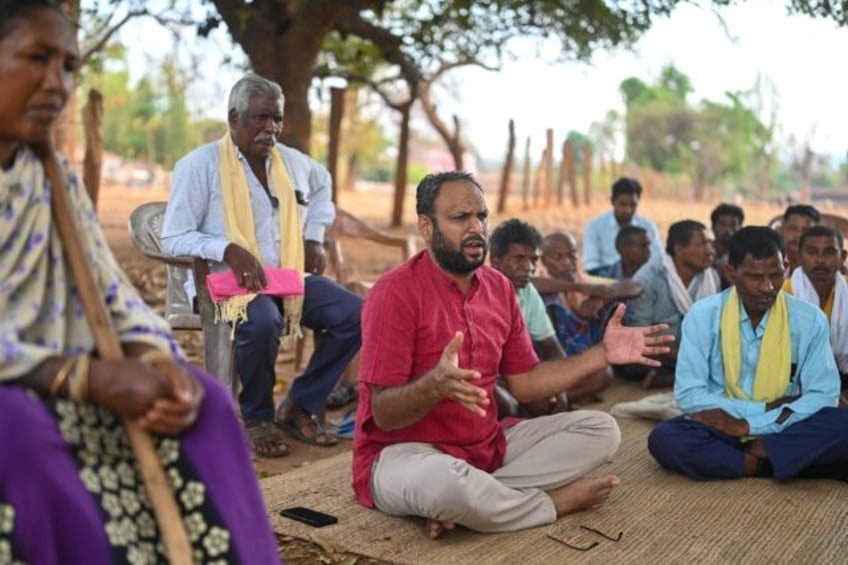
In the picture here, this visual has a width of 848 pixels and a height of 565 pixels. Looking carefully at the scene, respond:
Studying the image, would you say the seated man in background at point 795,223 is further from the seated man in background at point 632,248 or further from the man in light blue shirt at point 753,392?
the man in light blue shirt at point 753,392

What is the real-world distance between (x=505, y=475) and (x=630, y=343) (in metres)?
0.74

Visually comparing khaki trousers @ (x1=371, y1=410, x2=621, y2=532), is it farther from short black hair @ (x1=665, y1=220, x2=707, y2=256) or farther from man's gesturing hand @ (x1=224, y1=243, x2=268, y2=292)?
short black hair @ (x1=665, y1=220, x2=707, y2=256)

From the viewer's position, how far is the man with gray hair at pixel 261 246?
4.85 m

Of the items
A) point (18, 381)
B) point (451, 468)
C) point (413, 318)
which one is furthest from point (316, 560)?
point (18, 381)

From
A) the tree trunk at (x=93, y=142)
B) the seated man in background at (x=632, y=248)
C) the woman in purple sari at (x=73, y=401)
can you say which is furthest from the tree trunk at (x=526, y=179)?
the woman in purple sari at (x=73, y=401)

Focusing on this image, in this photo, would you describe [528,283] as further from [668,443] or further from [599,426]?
[599,426]

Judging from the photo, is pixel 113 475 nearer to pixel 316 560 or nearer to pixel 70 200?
pixel 70 200

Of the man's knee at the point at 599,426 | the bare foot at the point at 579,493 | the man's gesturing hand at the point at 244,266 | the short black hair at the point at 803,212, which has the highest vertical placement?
the short black hair at the point at 803,212

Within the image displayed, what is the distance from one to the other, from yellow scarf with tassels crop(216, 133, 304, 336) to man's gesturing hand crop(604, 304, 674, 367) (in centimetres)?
192

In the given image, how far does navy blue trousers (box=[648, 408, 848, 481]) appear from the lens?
421 cm

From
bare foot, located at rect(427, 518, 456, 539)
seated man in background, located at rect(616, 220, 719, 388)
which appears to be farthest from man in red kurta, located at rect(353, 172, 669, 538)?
seated man in background, located at rect(616, 220, 719, 388)

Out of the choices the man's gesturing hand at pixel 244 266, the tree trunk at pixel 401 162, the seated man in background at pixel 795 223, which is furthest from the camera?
the tree trunk at pixel 401 162

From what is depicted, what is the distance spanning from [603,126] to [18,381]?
1881 inches

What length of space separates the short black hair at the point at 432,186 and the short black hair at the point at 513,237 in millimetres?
1616
